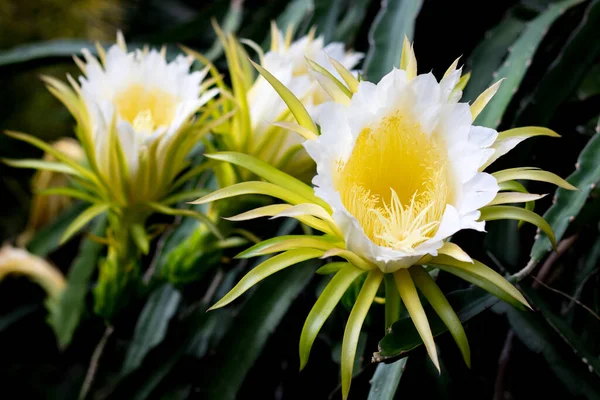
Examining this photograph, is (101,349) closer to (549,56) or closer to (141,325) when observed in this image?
(141,325)

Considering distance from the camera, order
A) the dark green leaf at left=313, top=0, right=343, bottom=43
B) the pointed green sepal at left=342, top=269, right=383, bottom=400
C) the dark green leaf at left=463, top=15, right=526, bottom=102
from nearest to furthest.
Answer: the pointed green sepal at left=342, top=269, right=383, bottom=400, the dark green leaf at left=463, top=15, right=526, bottom=102, the dark green leaf at left=313, top=0, right=343, bottom=43

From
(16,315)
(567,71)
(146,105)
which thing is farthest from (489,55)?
(16,315)

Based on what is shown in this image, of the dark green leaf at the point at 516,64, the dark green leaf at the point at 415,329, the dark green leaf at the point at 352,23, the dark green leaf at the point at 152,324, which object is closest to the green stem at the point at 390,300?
the dark green leaf at the point at 415,329

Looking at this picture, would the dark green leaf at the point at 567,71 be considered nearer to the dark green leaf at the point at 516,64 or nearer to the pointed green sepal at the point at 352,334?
the dark green leaf at the point at 516,64

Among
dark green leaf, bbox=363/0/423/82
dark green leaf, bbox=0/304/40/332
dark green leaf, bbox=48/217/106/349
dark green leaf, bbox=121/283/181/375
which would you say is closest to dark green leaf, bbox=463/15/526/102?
dark green leaf, bbox=363/0/423/82


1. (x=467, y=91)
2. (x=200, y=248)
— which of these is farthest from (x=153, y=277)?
(x=467, y=91)

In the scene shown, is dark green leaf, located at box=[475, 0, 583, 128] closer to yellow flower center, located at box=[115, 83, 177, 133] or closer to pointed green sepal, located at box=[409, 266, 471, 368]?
pointed green sepal, located at box=[409, 266, 471, 368]
